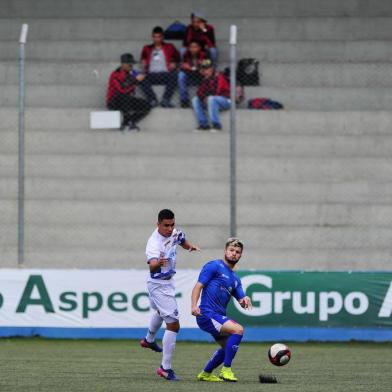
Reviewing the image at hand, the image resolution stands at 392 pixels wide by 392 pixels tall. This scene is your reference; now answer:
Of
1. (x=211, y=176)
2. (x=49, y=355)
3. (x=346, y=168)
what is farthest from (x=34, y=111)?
(x=49, y=355)

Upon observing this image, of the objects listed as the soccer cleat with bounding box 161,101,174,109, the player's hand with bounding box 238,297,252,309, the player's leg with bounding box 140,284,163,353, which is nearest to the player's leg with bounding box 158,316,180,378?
the player's leg with bounding box 140,284,163,353

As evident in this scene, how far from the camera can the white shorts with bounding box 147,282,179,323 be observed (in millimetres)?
12742

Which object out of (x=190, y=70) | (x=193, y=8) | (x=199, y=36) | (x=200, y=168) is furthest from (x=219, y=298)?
(x=193, y=8)

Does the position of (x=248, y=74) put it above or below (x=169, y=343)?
above

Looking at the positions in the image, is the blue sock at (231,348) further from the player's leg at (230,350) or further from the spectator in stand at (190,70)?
the spectator in stand at (190,70)

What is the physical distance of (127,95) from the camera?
21.2 meters

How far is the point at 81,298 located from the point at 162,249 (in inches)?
222

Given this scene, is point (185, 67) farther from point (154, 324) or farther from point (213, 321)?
point (213, 321)

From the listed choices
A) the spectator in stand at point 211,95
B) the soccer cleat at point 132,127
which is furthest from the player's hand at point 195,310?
the soccer cleat at point 132,127

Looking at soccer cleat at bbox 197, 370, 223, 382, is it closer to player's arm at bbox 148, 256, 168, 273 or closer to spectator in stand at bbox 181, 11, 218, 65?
player's arm at bbox 148, 256, 168, 273

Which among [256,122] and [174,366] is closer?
[174,366]

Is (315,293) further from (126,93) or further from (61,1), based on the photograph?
(61,1)

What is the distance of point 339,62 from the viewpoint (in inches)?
896

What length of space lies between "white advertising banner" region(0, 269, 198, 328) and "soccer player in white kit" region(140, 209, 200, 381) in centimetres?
484
